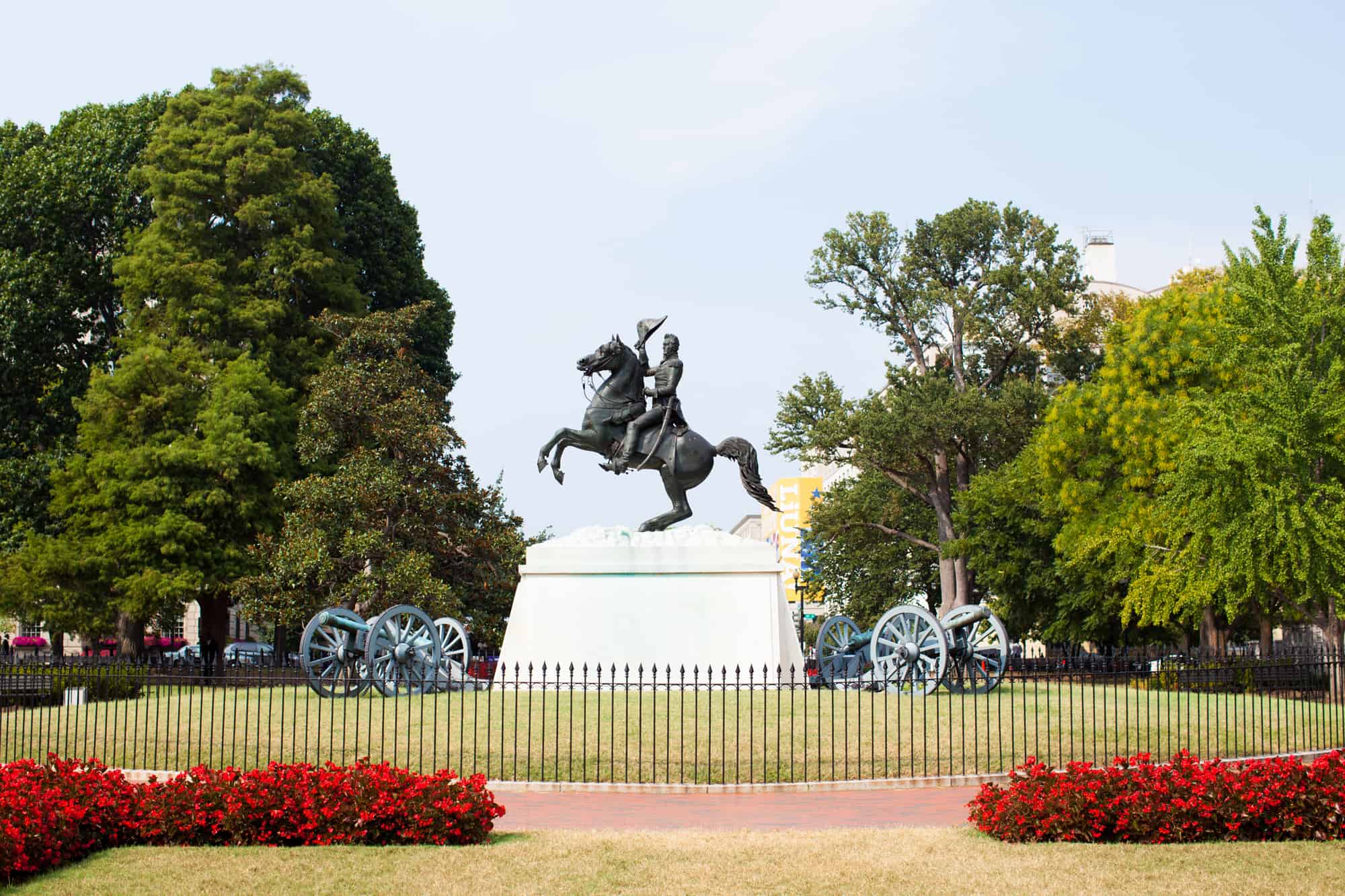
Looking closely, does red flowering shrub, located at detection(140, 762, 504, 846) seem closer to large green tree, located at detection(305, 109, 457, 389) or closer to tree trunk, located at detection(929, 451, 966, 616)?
large green tree, located at detection(305, 109, 457, 389)

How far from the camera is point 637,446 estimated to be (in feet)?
76.0

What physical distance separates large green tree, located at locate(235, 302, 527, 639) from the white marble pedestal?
26.0 feet

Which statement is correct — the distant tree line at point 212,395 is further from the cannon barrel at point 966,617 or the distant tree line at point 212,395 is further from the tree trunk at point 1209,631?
the tree trunk at point 1209,631

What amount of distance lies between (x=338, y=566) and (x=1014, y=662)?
597 inches

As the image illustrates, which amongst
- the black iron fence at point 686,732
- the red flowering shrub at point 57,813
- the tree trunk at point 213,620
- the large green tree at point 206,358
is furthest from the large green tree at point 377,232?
the red flowering shrub at point 57,813

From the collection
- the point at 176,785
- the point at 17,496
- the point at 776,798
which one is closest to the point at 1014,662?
the point at 776,798

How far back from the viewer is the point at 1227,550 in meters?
25.9

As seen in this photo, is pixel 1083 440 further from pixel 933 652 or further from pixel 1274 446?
pixel 933 652

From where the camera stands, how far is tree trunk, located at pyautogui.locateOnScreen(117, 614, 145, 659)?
34.3 meters

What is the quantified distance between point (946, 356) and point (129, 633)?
26716 mm

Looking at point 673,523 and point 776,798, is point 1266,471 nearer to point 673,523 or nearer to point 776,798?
point 673,523

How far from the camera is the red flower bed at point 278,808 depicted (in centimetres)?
1089

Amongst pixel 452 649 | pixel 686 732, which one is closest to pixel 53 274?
pixel 452 649

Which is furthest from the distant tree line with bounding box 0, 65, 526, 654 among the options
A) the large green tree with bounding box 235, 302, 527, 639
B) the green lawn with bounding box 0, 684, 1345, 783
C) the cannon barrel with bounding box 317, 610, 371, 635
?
the green lawn with bounding box 0, 684, 1345, 783
